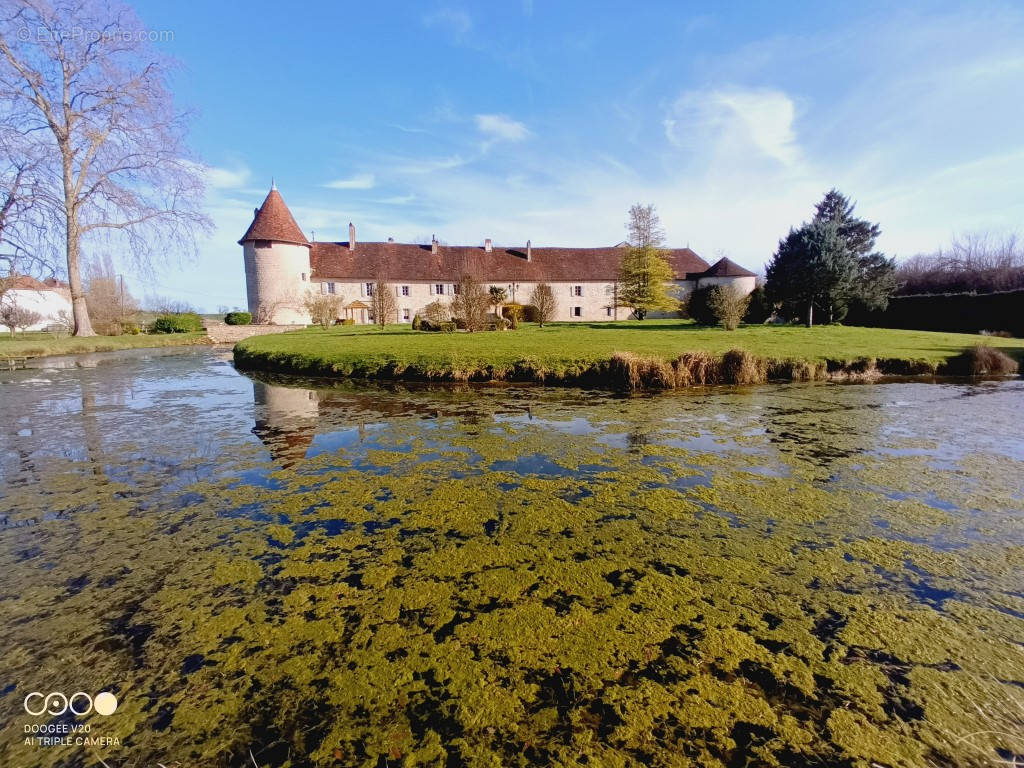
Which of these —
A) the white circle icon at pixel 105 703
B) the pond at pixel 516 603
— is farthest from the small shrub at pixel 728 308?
the white circle icon at pixel 105 703

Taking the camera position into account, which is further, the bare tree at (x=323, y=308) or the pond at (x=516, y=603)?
the bare tree at (x=323, y=308)

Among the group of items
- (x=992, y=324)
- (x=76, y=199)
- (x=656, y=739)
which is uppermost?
(x=76, y=199)

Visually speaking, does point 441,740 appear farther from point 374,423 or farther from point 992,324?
point 992,324

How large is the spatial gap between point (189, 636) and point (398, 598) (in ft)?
3.52

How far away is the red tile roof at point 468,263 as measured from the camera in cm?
3916

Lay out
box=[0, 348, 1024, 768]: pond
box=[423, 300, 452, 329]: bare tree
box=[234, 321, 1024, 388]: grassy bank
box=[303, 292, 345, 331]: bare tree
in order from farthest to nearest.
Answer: box=[303, 292, 345, 331]: bare tree < box=[423, 300, 452, 329]: bare tree < box=[234, 321, 1024, 388]: grassy bank < box=[0, 348, 1024, 768]: pond

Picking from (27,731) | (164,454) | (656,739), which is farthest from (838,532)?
(164,454)

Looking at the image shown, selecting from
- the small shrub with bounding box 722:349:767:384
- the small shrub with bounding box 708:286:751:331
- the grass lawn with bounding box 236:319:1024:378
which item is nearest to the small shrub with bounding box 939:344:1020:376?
the grass lawn with bounding box 236:319:1024:378

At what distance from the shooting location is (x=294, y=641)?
2.44 meters

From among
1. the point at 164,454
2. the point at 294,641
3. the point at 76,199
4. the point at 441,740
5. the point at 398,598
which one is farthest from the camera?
the point at 76,199

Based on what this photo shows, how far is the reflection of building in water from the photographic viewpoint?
6062mm

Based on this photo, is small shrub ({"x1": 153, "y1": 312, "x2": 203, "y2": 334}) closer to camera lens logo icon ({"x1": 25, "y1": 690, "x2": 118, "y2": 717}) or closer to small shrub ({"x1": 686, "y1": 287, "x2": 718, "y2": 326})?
small shrub ({"x1": 686, "y1": 287, "x2": 718, "y2": 326})

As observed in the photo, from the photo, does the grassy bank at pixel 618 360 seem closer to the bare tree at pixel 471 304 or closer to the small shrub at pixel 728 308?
the small shrub at pixel 728 308

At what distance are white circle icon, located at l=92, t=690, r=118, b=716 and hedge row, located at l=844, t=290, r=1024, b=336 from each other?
31.9m
